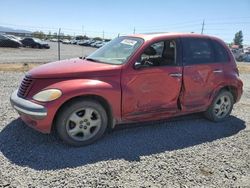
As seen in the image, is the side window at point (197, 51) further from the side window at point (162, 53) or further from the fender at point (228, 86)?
the fender at point (228, 86)

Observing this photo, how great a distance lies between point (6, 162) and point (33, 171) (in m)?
0.45

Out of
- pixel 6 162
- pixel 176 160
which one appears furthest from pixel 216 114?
pixel 6 162

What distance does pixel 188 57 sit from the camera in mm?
4930

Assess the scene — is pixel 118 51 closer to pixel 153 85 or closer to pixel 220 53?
pixel 153 85

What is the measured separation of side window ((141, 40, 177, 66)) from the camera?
4645 millimetres

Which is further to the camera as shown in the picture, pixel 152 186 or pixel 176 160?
pixel 176 160

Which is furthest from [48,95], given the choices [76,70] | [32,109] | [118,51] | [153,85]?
[153,85]

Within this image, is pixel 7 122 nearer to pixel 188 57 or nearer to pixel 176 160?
pixel 176 160

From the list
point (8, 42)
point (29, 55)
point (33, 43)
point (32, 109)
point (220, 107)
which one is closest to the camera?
point (32, 109)

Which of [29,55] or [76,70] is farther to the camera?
[29,55]

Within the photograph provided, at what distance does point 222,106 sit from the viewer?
562 cm

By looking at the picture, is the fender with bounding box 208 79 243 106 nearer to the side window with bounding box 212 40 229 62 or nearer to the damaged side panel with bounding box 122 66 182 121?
the side window with bounding box 212 40 229 62

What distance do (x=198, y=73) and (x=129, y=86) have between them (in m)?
1.53

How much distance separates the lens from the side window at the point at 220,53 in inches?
212
